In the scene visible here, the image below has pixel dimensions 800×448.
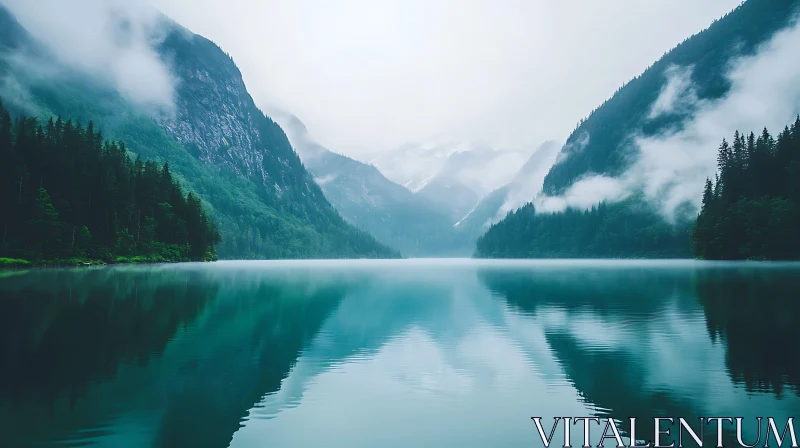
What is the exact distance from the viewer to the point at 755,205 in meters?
139

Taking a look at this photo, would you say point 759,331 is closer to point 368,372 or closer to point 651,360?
point 651,360

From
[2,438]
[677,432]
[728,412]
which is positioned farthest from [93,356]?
[728,412]

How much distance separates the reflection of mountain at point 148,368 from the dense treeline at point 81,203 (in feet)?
229

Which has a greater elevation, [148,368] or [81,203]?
[81,203]

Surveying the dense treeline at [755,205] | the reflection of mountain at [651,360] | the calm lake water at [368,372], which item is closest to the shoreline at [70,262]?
the calm lake water at [368,372]

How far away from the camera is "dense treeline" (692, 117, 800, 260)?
134750mm

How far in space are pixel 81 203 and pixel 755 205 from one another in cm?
15436

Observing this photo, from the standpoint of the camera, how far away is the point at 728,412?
15875 millimetres

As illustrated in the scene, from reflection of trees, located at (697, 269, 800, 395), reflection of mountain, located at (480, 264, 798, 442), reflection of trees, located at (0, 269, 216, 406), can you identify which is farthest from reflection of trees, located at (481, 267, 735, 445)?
reflection of trees, located at (0, 269, 216, 406)

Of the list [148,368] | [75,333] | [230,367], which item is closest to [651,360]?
[230,367]

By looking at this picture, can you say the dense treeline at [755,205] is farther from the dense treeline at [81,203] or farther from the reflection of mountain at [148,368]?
the dense treeline at [81,203]

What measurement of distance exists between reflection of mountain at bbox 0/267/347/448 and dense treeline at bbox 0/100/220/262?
6967cm

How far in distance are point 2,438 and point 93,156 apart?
125m

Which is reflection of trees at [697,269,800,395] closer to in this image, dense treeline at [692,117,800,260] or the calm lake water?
the calm lake water
